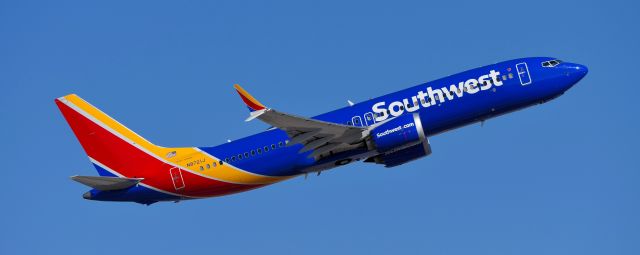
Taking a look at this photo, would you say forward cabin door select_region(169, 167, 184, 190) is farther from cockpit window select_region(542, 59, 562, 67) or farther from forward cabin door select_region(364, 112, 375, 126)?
cockpit window select_region(542, 59, 562, 67)

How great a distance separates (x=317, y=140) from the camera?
5994cm

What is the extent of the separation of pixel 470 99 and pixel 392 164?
7.94 meters

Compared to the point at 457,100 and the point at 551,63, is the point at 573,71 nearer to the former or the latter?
the point at 551,63

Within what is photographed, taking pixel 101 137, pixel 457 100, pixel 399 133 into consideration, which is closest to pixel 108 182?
pixel 101 137

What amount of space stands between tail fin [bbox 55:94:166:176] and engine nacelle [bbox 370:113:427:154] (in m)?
16.8

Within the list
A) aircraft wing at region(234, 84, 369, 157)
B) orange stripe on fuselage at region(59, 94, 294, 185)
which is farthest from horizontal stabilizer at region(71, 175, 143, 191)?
aircraft wing at region(234, 84, 369, 157)

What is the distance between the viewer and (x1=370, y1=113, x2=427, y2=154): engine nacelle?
5884 centimetres

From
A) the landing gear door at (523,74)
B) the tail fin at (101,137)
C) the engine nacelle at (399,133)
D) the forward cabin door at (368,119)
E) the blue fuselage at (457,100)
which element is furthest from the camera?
the tail fin at (101,137)

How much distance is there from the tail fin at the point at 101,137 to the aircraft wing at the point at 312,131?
12.3 m

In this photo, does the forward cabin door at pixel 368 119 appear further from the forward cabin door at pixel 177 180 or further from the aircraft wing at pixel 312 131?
the forward cabin door at pixel 177 180

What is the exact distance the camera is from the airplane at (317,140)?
59531mm

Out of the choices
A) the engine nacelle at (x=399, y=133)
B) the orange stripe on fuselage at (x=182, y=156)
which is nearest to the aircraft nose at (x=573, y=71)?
the engine nacelle at (x=399, y=133)

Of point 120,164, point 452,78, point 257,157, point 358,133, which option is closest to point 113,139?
point 120,164

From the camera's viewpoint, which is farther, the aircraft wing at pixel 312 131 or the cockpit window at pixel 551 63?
the cockpit window at pixel 551 63
